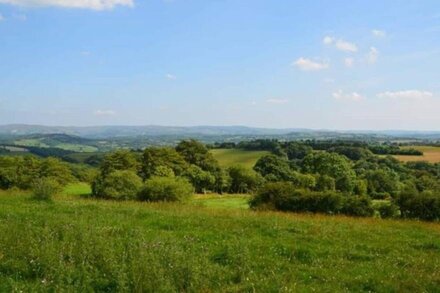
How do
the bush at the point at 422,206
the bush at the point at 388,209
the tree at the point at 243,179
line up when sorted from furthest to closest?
the tree at the point at 243,179 → the bush at the point at 388,209 → the bush at the point at 422,206

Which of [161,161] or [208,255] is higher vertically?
[208,255]

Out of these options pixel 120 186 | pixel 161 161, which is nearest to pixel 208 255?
pixel 120 186

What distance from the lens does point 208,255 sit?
11.0 m

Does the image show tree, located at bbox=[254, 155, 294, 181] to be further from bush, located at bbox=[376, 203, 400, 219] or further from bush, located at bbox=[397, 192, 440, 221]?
bush, located at bbox=[397, 192, 440, 221]

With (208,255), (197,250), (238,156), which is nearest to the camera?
(208,255)

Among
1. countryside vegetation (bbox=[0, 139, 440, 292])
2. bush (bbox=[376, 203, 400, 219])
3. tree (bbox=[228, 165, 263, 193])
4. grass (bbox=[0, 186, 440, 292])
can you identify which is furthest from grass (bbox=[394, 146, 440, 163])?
grass (bbox=[0, 186, 440, 292])

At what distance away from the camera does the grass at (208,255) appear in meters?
8.52

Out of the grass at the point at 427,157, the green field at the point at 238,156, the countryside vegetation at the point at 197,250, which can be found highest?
the countryside vegetation at the point at 197,250

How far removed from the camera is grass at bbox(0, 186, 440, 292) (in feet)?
27.9

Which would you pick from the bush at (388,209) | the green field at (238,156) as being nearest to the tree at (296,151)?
the green field at (238,156)

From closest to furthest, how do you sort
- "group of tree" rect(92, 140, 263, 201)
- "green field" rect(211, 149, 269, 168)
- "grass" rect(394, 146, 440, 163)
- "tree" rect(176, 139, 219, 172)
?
"group of tree" rect(92, 140, 263, 201) → "tree" rect(176, 139, 219, 172) → "green field" rect(211, 149, 269, 168) → "grass" rect(394, 146, 440, 163)

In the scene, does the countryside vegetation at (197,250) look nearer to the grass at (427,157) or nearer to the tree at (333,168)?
the tree at (333,168)

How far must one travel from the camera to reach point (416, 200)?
152 ft

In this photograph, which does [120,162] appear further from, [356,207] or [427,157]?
[427,157]
